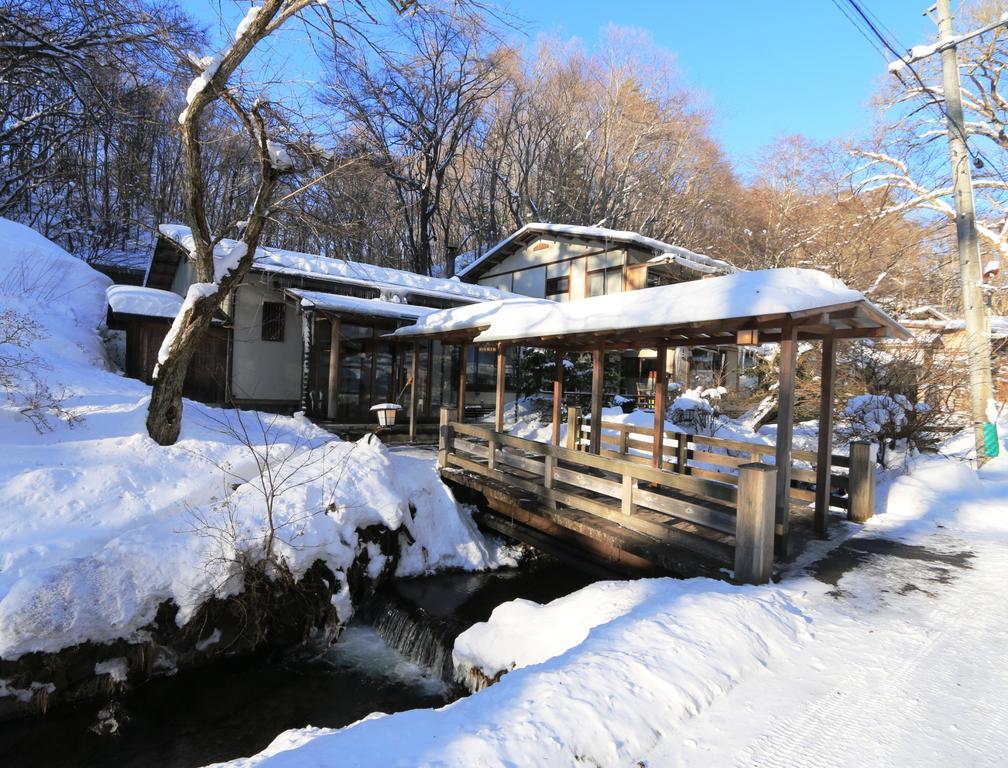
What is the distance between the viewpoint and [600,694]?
2.48m

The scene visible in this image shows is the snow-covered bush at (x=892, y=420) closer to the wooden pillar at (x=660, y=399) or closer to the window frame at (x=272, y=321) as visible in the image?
the wooden pillar at (x=660, y=399)

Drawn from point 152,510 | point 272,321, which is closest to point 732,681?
point 152,510

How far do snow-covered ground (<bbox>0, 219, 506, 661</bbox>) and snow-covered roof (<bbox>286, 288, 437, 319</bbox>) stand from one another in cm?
278

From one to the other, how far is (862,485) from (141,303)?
13726mm

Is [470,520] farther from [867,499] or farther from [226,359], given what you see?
[226,359]

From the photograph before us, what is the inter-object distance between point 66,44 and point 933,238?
20436 mm

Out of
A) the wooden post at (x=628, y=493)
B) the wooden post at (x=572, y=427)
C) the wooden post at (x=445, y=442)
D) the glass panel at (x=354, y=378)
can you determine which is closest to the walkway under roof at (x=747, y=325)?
the wooden post at (x=628, y=493)

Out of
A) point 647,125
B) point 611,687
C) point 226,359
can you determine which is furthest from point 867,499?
point 647,125

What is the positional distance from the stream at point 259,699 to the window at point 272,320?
895cm

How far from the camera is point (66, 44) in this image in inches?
241

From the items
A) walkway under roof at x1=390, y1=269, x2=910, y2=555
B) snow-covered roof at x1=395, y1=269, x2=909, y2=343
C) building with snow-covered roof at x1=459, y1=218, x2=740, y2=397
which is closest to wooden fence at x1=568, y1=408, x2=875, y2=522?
walkway under roof at x1=390, y1=269, x2=910, y2=555

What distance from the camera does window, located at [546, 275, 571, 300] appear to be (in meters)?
19.0

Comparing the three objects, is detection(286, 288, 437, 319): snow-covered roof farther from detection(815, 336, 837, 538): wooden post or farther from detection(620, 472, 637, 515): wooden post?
detection(815, 336, 837, 538): wooden post

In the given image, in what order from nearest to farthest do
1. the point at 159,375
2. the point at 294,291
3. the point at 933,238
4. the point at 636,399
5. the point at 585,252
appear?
the point at 159,375
the point at 294,291
the point at 933,238
the point at 636,399
the point at 585,252
